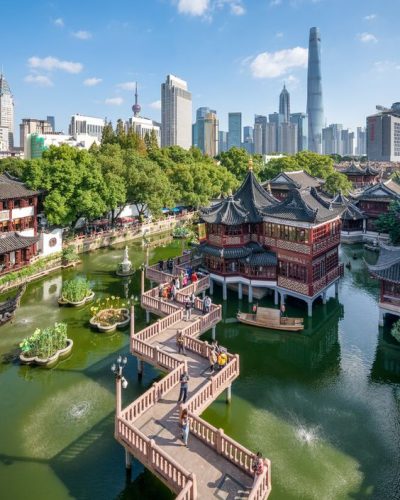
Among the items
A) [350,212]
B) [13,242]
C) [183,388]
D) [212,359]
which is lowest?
[183,388]

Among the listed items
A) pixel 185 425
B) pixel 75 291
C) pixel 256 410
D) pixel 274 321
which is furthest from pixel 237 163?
pixel 185 425

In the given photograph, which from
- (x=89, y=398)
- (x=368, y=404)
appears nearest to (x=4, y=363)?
(x=89, y=398)

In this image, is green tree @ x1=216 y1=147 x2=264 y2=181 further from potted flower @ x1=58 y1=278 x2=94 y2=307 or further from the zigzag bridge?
the zigzag bridge

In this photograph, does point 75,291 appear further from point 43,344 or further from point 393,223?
point 393,223

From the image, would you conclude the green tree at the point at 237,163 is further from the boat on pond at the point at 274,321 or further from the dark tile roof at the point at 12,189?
the boat on pond at the point at 274,321

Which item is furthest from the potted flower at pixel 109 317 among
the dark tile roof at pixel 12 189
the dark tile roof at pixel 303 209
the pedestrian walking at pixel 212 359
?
the dark tile roof at pixel 12 189

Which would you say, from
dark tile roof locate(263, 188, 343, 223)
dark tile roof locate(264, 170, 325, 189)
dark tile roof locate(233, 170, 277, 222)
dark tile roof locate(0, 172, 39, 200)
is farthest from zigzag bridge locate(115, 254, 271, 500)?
dark tile roof locate(264, 170, 325, 189)

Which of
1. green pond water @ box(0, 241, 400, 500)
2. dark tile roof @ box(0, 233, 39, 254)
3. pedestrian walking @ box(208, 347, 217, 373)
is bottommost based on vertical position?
green pond water @ box(0, 241, 400, 500)
